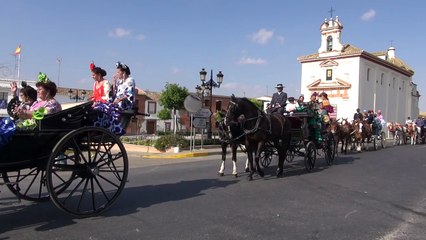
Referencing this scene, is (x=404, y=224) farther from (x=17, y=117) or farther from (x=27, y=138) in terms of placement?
(x=17, y=117)

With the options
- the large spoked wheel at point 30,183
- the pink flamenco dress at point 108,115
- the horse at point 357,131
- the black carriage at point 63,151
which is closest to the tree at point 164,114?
the horse at point 357,131

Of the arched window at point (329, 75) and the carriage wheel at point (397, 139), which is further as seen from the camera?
the arched window at point (329, 75)

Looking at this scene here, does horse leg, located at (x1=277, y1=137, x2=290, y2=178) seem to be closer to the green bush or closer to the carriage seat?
the carriage seat

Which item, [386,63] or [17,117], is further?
[386,63]

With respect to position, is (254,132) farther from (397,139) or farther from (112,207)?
(397,139)

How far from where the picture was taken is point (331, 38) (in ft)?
142

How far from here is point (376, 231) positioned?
19.6 feet

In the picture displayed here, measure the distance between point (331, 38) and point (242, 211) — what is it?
130 ft

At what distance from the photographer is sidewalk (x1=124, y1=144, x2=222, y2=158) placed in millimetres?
18358

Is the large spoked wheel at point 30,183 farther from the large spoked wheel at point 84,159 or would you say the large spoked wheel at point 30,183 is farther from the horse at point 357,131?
the horse at point 357,131

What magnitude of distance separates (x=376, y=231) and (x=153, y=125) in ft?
212

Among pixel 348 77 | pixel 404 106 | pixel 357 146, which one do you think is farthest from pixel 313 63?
pixel 357 146

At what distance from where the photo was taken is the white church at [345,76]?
134 ft

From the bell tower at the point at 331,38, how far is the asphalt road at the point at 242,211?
110ft
